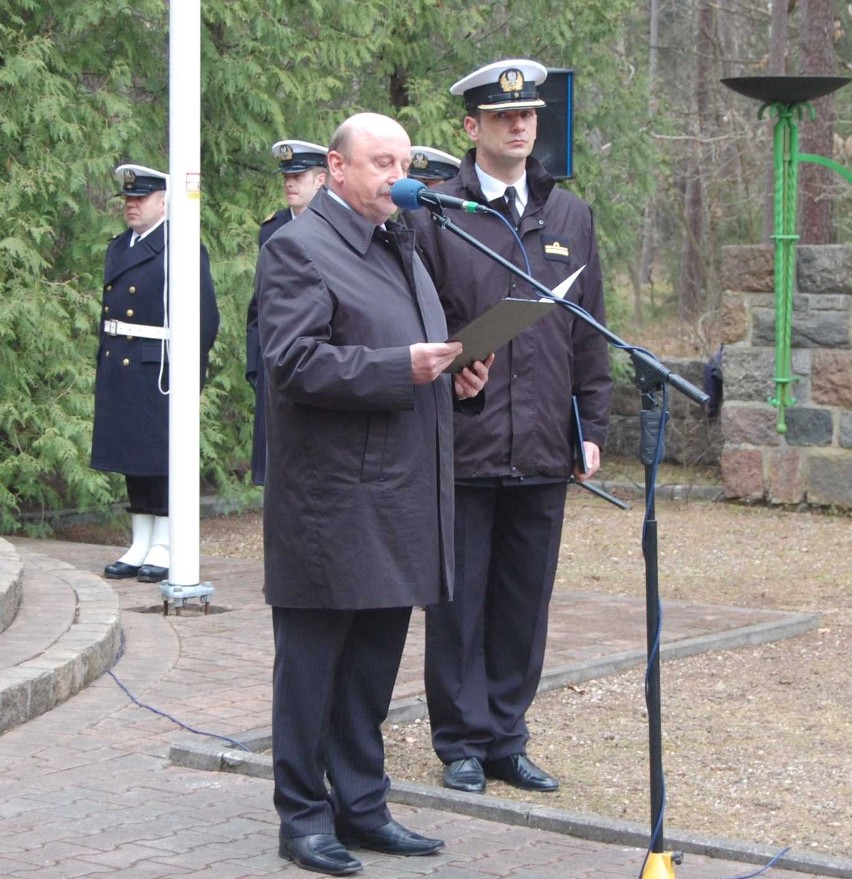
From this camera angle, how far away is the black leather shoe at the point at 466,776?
16.5 ft

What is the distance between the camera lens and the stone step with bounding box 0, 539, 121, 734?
5887 mm

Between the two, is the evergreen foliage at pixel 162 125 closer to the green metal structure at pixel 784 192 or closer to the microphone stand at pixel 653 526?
the green metal structure at pixel 784 192

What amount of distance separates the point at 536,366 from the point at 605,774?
1339 mm

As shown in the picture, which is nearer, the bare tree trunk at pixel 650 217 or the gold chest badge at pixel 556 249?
the gold chest badge at pixel 556 249

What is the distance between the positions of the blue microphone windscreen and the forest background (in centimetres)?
648

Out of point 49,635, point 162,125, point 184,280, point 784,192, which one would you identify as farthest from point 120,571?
point 784,192

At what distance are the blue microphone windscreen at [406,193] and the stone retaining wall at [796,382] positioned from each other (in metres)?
8.57

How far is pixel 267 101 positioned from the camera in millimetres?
11656

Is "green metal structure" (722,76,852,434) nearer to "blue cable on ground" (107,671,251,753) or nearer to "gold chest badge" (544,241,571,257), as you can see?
"blue cable on ground" (107,671,251,753)

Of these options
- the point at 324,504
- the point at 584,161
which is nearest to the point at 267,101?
the point at 584,161

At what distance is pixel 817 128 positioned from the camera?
1652 centimetres

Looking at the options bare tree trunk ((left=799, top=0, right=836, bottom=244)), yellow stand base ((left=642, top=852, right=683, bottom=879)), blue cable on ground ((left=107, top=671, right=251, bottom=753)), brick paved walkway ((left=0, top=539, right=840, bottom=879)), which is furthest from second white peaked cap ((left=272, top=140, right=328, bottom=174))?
bare tree trunk ((left=799, top=0, right=836, bottom=244))

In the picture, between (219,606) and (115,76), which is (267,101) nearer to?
(115,76)

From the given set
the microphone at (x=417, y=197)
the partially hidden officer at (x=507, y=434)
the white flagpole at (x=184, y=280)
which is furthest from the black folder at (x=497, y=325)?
the white flagpole at (x=184, y=280)
